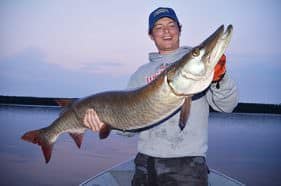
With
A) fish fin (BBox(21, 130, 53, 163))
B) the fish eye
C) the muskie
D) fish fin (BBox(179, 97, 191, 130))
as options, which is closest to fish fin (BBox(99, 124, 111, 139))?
the muskie

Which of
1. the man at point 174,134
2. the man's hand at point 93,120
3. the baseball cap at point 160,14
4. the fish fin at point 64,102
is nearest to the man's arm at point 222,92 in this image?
the man at point 174,134

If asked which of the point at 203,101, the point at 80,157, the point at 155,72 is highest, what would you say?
the point at 155,72

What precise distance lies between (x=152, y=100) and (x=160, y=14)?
120 centimetres

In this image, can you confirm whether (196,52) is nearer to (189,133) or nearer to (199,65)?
(199,65)

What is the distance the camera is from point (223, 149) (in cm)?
2528

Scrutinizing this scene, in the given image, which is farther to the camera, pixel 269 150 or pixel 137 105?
pixel 269 150

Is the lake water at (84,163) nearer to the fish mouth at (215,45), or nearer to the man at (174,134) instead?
the man at (174,134)

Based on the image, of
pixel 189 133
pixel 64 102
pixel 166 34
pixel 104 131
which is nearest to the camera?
pixel 189 133

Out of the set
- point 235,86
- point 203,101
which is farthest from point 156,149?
point 235,86

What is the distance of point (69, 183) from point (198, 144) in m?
10.2

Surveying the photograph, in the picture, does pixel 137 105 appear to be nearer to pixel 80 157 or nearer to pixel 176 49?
pixel 176 49

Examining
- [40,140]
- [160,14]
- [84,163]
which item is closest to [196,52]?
[160,14]

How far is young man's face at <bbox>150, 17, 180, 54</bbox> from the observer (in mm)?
3705

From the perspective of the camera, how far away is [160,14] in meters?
3.74
